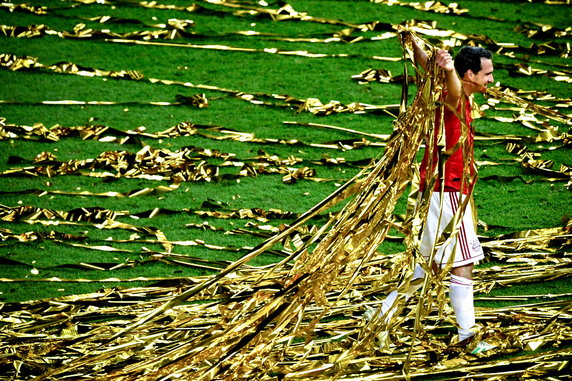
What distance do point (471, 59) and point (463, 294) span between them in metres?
1.15

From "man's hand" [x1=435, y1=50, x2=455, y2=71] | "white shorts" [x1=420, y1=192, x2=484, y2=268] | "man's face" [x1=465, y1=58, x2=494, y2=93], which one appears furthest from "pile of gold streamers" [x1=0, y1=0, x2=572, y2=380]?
"man's face" [x1=465, y1=58, x2=494, y2=93]

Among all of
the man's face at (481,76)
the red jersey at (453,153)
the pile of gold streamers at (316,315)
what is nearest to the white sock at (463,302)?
the pile of gold streamers at (316,315)

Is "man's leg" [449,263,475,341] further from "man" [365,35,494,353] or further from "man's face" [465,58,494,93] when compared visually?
"man's face" [465,58,494,93]

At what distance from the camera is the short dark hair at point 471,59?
4059 mm

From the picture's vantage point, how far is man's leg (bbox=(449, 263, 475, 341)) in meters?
4.02

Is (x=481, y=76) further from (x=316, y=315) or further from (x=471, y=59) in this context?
(x=316, y=315)

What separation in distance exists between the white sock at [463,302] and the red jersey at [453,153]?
44 cm

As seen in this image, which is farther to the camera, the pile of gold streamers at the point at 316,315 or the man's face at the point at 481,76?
the man's face at the point at 481,76

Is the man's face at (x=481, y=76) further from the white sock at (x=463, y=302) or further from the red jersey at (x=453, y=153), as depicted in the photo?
the white sock at (x=463, y=302)

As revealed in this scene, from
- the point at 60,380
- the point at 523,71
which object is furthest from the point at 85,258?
the point at 523,71

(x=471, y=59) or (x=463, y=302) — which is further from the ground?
(x=471, y=59)

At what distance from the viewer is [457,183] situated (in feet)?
13.3

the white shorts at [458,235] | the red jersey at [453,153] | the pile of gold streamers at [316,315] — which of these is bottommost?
the pile of gold streamers at [316,315]

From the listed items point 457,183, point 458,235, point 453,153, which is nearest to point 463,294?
point 458,235
